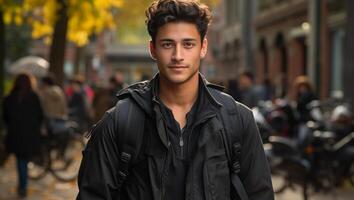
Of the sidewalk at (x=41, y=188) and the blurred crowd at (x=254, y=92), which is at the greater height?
the blurred crowd at (x=254, y=92)

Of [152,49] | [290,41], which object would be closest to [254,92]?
[152,49]

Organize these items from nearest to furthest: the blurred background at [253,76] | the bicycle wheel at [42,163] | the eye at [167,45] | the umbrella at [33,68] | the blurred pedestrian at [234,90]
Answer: the eye at [167,45]
the blurred background at [253,76]
the bicycle wheel at [42,163]
the blurred pedestrian at [234,90]
the umbrella at [33,68]

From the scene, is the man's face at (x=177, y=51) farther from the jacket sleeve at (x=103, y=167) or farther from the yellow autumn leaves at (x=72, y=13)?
the yellow autumn leaves at (x=72, y=13)

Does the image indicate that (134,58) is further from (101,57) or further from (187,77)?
(187,77)

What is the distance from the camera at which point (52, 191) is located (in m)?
12.7

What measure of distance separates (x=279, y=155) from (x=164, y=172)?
8.43 meters

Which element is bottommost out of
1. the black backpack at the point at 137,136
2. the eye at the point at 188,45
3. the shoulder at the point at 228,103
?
the black backpack at the point at 137,136

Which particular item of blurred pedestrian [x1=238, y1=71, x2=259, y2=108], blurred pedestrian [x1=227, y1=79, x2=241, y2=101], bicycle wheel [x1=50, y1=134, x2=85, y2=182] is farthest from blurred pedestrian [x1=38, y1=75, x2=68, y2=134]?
blurred pedestrian [x1=238, y1=71, x2=259, y2=108]

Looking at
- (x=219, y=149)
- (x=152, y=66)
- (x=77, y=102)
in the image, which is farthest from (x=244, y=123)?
(x=152, y=66)

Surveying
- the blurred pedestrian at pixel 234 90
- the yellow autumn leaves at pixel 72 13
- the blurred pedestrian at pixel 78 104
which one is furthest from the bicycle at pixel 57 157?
the blurred pedestrian at pixel 78 104

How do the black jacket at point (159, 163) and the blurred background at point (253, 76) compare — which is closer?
the black jacket at point (159, 163)

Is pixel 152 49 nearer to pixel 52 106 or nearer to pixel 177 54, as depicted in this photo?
pixel 177 54

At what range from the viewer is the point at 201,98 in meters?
3.44

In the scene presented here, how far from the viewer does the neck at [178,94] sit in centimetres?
342
